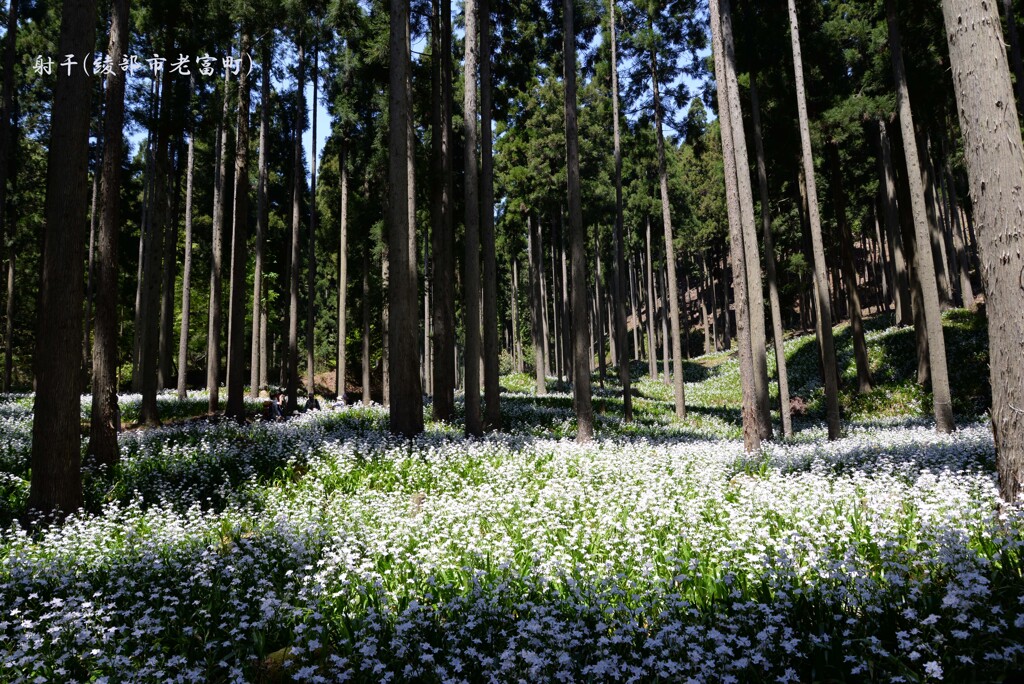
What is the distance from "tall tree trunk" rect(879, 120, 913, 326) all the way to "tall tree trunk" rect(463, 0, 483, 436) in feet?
54.2

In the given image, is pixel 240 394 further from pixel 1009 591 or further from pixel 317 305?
pixel 317 305

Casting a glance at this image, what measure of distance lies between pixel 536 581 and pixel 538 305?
2994cm

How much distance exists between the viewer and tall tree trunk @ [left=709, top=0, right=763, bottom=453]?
1255 cm

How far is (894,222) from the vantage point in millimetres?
25797

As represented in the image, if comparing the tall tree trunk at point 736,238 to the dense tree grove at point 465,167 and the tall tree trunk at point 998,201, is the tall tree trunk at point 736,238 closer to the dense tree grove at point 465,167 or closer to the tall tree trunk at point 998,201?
the dense tree grove at point 465,167

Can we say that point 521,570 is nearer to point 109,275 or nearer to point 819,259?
point 109,275

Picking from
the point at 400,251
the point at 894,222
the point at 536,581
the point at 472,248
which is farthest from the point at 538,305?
the point at 536,581

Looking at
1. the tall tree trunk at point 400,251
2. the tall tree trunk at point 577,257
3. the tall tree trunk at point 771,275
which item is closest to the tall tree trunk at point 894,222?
the tall tree trunk at point 771,275

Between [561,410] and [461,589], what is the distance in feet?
57.3

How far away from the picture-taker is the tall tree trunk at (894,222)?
23672mm

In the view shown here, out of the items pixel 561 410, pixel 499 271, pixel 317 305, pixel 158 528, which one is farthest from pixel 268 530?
pixel 499 271

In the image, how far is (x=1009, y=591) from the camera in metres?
4.21

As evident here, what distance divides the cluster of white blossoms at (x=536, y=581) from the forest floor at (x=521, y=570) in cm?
3

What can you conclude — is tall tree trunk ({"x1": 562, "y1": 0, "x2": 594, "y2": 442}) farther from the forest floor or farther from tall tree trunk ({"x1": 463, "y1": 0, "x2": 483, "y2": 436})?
tall tree trunk ({"x1": 463, "y1": 0, "x2": 483, "y2": 436})
